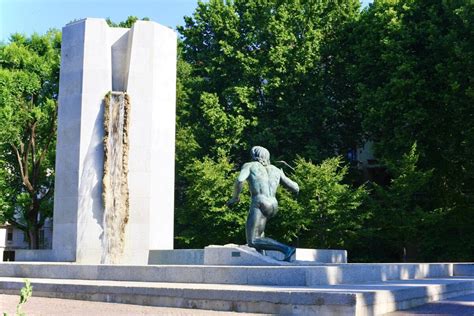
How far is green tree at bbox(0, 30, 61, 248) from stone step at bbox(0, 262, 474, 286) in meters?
16.5

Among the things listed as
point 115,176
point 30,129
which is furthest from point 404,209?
point 30,129

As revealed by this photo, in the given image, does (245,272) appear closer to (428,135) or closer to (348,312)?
(348,312)

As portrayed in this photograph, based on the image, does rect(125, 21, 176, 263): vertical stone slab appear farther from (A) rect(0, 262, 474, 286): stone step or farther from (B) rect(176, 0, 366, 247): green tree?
(B) rect(176, 0, 366, 247): green tree

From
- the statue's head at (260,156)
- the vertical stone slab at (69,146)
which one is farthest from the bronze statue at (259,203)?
the vertical stone slab at (69,146)

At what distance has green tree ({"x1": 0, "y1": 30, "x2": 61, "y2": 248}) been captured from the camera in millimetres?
31094

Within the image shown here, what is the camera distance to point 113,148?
1881cm

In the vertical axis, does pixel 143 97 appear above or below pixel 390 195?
above

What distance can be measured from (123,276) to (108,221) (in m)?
5.88

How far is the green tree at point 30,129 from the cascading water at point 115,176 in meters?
13.1

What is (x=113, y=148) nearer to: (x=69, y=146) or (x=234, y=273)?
(x=69, y=146)

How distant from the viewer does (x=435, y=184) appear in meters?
28.5

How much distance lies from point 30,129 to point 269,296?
84.9 ft

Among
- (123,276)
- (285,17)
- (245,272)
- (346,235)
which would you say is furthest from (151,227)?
(285,17)

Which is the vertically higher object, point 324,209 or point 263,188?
point 263,188
